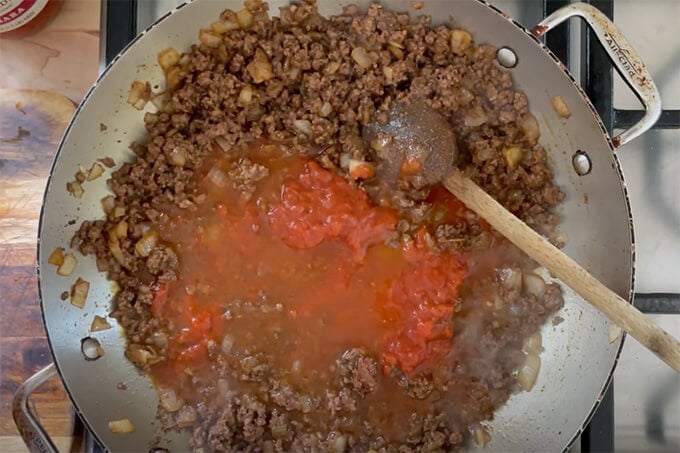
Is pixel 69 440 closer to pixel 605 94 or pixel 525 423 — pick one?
pixel 525 423

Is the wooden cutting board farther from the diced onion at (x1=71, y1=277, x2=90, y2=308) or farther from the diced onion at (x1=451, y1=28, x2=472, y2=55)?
the diced onion at (x1=451, y1=28, x2=472, y2=55)

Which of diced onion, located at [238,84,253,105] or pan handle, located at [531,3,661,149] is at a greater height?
pan handle, located at [531,3,661,149]

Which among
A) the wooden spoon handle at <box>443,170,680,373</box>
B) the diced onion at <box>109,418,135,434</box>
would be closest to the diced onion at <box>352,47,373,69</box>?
the wooden spoon handle at <box>443,170,680,373</box>

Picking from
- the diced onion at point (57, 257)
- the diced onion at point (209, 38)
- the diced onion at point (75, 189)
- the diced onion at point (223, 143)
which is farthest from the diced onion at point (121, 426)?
the diced onion at point (209, 38)

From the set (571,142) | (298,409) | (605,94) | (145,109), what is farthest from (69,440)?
(605,94)

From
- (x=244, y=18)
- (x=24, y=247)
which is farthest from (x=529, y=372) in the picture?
(x=24, y=247)

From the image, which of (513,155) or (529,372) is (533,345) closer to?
(529,372)
